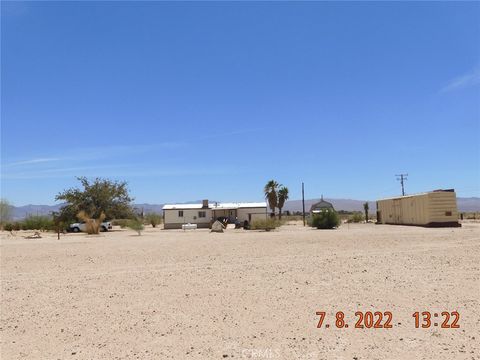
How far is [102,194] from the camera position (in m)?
57.3

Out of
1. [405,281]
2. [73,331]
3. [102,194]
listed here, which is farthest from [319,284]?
[102,194]

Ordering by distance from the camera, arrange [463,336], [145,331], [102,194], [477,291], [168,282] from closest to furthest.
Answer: [463,336], [145,331], [477,291], [168,282], [102,194]

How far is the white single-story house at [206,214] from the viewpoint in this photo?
5541 centimetres

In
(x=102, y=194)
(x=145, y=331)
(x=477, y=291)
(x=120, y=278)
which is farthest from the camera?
(x=102, y=194)

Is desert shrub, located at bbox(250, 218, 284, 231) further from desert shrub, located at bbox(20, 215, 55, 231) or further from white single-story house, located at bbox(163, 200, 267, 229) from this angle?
desert shrub, located at bbox(20, 215, 55, 231)

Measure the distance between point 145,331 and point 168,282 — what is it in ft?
14.6

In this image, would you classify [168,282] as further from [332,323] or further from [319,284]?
[332,323]

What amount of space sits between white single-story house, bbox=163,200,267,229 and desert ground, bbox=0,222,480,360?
130 feet

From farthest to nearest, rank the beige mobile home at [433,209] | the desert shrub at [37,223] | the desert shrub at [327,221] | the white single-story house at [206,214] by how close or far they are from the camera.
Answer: the white single-story house at [206,214] → the desert shrub at [37,223] → the desert shrub at [327,221] → the beige mobile home at [433,209]

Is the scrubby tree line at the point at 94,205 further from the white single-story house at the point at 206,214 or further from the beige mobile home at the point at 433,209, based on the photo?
the beige mobile home at the point at 433,209

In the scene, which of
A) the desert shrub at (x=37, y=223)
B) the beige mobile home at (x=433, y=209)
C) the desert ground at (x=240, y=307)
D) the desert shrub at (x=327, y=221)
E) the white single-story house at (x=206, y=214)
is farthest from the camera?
the white single-story house at (x=206, y=214)

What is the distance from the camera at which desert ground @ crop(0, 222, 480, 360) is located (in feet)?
21.0

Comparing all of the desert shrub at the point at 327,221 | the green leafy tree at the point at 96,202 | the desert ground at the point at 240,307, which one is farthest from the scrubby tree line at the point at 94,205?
the desert ground at the point at 240,307

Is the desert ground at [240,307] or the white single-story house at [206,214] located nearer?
the desert ground at [240,307]
